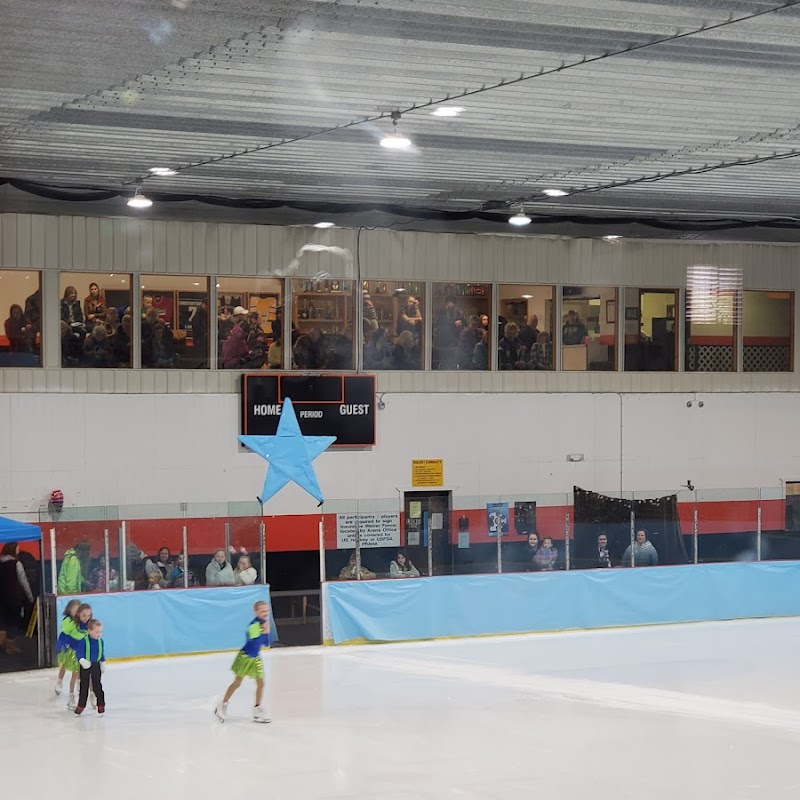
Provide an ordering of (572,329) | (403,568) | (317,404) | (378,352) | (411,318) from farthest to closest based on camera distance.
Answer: (572,329) → (411,318) → (378,352) → (317,404) → (403,568)

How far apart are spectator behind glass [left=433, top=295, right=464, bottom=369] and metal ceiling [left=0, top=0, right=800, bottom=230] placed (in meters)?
3.27

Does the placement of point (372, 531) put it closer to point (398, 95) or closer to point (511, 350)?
point (511, 350)

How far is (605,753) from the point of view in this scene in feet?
41.3

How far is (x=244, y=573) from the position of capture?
1814cm

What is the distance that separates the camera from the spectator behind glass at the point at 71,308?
20953mm

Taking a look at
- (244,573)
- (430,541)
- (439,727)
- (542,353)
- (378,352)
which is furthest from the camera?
(542,353)

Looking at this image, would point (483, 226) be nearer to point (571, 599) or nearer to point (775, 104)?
point (571, 599)

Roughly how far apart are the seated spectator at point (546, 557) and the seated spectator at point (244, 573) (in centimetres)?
475

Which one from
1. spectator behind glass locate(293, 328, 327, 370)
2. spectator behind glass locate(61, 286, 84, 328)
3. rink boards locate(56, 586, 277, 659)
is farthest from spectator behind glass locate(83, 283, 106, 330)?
rink boards locate(56, 586, 277, 659)

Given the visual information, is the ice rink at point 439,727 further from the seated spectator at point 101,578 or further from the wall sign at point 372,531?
the wall sign at point 372,531

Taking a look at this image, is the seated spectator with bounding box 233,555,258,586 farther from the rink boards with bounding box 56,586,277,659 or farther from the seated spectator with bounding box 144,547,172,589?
the seated spectator with bounding box 144,547,172,589

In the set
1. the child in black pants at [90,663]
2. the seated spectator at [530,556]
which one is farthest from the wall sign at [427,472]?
the child in black pants at [90,663]

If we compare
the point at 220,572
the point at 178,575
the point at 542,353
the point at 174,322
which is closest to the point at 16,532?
the point at 178,575

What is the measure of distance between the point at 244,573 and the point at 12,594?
11.0 feet
